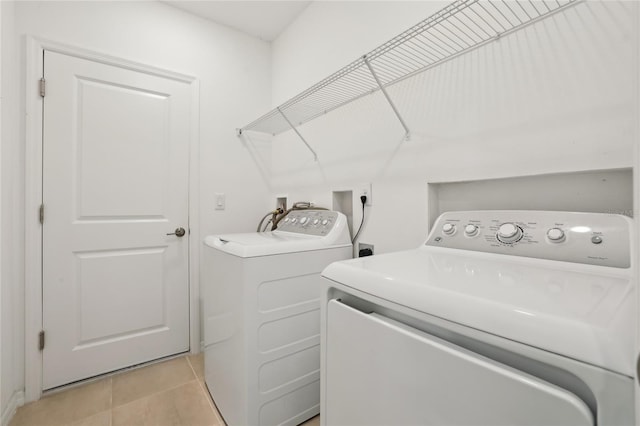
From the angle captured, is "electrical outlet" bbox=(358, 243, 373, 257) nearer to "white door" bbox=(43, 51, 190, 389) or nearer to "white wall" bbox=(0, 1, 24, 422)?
"white door" bbox=(43, 51, 190, 389)

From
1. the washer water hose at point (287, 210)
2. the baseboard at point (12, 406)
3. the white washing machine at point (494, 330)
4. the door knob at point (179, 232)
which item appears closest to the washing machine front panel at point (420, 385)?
the white washing machine at point (494, 330)

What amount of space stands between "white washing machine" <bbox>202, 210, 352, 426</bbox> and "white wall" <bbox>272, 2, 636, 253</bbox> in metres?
0.45

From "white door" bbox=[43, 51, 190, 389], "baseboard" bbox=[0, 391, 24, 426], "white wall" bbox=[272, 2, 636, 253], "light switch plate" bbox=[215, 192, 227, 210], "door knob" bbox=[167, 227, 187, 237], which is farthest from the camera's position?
"light switch plate" bbox=[215, 192, 227, 210]

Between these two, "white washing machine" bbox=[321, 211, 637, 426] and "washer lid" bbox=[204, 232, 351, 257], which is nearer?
"white washing machine" bbox=[321, 211, 637, 426]


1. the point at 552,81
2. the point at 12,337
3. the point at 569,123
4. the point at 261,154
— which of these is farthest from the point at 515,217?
the point at 12,337

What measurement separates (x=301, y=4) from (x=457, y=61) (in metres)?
1.47

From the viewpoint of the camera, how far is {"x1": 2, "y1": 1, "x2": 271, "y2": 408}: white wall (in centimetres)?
151

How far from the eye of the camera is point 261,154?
96.6 inches

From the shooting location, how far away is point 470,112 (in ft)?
3.69

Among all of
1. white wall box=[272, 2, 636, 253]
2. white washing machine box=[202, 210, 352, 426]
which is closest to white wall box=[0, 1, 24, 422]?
white washing machine box=[202, 210, 352, 426]

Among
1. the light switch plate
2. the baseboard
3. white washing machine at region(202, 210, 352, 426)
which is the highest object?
the light switch plate

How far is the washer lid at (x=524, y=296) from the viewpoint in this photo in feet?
1.27

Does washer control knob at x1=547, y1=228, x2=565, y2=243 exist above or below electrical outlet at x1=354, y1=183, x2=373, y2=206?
below

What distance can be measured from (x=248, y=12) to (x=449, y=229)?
87.0 inches
